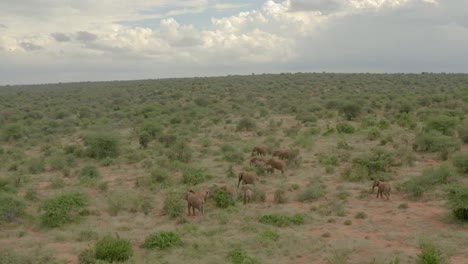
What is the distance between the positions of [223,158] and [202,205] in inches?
283

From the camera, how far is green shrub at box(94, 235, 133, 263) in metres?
9.49

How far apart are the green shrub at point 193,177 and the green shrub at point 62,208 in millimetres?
3903

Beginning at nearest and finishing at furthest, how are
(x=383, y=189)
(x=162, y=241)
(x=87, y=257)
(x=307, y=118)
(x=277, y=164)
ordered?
(x=87, y=257) → (x=162, y=241) → (x=383, y=189) → (x=277, y=164) → (x=307, y=118)

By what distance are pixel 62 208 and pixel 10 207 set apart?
1.45 m

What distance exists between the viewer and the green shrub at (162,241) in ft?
33.9

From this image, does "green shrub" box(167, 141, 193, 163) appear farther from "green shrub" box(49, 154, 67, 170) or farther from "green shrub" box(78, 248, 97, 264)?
"green shrub" box(78, 248, 97, 264)

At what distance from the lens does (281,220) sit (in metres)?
11.9

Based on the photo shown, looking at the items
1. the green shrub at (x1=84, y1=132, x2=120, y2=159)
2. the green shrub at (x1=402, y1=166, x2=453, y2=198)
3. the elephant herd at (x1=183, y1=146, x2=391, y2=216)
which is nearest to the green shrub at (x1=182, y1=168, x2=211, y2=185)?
the elephant herd at (x1=183, y1=146, x2=391, y2=216)

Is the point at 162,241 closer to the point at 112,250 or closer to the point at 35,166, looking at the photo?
the point at 112,250

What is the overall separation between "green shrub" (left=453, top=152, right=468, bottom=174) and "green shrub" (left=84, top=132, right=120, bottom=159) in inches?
556

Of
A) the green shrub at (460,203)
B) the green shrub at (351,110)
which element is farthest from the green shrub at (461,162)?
the green shrub at (351,110)

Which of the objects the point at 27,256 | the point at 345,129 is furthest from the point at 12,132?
the point at 27,256

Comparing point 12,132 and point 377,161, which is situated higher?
point 377,161

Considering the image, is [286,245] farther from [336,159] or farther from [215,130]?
[215,130]
